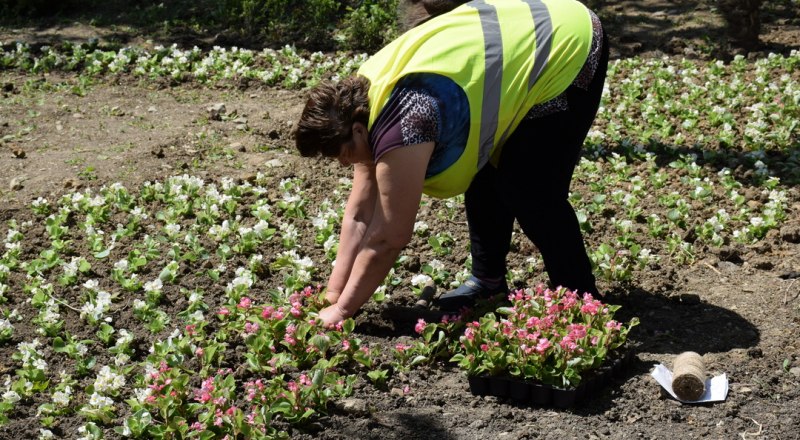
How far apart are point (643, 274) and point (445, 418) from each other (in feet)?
5.73

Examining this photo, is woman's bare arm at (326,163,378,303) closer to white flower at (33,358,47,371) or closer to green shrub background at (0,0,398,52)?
white flower at (33,358,47,371)

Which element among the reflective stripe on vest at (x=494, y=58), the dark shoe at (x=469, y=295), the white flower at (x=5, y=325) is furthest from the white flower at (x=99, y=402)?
the reflective stripe on vest at (x=494, y=58)

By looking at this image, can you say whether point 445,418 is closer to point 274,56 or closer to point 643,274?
point 643,274

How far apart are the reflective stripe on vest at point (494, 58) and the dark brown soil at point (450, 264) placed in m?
1.06

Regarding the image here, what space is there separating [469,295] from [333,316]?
2.58ft

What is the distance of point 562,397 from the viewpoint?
166 inches

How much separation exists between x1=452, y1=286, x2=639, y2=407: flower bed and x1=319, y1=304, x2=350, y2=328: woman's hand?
0.57 meters

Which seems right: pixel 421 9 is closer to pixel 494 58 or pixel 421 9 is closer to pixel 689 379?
pixel 494 58

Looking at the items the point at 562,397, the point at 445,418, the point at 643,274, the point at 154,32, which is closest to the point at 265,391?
the point at 445,418

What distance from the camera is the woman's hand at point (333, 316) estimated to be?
4.67m

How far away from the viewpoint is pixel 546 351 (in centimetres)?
423

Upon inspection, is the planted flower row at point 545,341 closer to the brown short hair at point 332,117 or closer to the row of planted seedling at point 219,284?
the row of planted seedling at point 219,284

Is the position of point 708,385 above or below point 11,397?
above

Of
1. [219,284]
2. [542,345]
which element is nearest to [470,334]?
[542,345]
